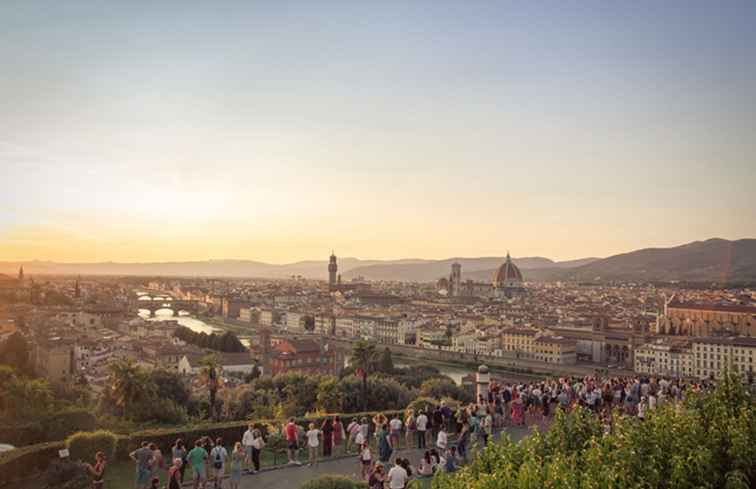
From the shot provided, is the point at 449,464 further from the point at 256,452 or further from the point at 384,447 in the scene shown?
the point at 256,452

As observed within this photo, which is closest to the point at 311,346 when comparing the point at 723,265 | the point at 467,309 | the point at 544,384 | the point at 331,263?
the point at 544,384

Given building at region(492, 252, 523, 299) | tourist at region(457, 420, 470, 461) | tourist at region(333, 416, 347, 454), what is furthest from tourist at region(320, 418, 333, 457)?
Result: building at region(492, 252, 523, 299)

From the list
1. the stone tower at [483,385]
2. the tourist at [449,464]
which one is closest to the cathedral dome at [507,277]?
the stone tower at [483,385]

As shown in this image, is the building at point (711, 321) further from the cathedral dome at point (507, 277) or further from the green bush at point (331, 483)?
the cathedral dome at point (507, 277)

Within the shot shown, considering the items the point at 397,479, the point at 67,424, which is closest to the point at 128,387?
the point at 67,424

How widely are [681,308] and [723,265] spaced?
127 meters

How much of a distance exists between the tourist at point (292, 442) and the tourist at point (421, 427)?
6.48 ft

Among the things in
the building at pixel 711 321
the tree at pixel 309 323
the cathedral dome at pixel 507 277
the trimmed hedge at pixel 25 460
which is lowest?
the tree at pixel 309 323

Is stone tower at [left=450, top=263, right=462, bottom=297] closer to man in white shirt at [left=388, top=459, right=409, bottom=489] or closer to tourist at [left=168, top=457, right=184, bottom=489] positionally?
tourist at [left=168, top=457, right=184, bottom=489]

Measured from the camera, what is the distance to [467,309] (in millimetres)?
98875

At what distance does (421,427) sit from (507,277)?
Result: 126m

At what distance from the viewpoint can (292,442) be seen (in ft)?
33.0

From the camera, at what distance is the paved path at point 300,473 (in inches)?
361

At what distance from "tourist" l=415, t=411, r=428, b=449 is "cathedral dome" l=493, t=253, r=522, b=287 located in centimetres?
12336
